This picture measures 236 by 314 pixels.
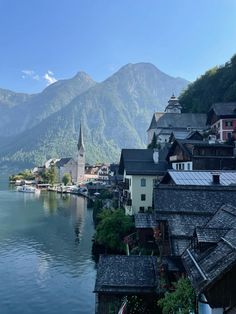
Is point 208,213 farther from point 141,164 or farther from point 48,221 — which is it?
point 48,221

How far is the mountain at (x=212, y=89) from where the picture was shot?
97.2 metres

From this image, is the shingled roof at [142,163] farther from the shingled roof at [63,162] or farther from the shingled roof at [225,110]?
the shingled roof at [63,162]

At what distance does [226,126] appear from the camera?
6994 cm

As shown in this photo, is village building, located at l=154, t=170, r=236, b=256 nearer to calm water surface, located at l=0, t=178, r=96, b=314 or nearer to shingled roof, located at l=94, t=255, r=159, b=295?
shingled roof, located at l=94, t=255, r=159, b=295

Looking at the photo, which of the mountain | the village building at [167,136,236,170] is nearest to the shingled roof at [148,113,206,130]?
the mountain

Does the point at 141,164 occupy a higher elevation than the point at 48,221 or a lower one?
higher

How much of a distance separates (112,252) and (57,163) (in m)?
157

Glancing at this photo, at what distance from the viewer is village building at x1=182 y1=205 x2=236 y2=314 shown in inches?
444

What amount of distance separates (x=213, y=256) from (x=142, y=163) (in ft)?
136

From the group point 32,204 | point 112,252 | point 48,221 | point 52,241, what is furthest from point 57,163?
point 112,252

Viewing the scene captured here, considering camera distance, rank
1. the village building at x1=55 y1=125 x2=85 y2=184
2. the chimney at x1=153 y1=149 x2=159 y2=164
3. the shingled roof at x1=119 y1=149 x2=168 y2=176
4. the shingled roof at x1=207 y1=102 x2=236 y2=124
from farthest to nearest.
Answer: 1. the village building at x1=55 y1=125 x2=85 y2=184
2. the shingled roof at x1=207 y1=102 x2=236 y2=124
3. the chimney at x1=153 y1=149 x2=159 y2=164
4. the shingled roof at x1=119 y1=149 x2=168 y2=176

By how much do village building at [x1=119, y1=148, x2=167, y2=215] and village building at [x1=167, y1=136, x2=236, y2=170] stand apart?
13.1 ft

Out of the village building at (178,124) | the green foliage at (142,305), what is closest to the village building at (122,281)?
the green foliage at (142,305)

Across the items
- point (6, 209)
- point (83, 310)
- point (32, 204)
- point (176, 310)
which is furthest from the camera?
point (32, 204)
